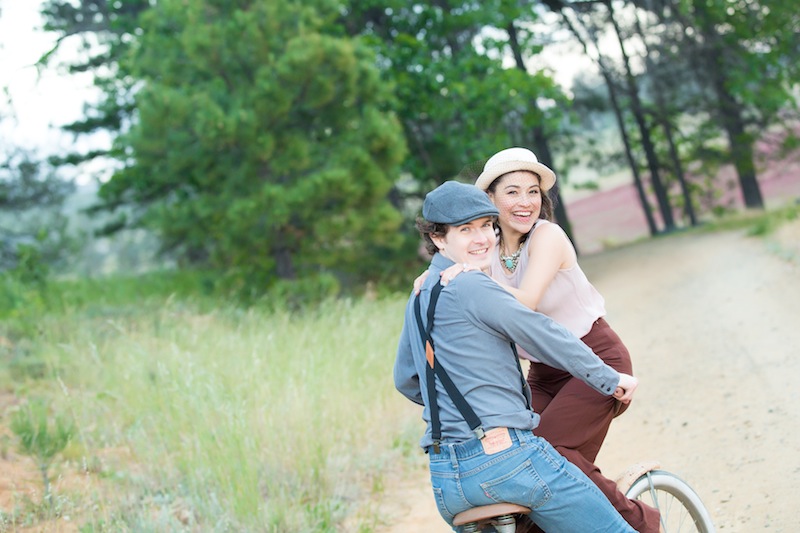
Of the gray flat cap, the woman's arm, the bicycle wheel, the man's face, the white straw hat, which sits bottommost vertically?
the bicycle wheel

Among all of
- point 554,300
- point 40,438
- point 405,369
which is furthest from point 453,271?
point 40,438

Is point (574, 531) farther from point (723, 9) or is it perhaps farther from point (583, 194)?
point (583, 194)

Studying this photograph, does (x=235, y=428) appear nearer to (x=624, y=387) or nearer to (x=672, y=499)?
(x=672, y=499)

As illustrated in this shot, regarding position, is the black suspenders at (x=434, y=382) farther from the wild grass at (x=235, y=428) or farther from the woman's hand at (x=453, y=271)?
the wild grass at (x=235, y=428)

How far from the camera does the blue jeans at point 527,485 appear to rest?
3.14 meters

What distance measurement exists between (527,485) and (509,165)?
1314 mm

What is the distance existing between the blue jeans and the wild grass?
2346mm

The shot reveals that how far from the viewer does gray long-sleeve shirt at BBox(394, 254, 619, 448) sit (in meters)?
3.15

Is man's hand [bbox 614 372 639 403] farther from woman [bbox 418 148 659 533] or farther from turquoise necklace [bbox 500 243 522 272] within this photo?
turquoise necklace [bbox 500 243 522 272]

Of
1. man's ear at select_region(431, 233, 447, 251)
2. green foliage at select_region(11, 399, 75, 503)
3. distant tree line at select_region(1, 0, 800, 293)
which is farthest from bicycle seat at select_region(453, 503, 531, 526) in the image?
distant tree line at select_region(1, 0, 800, 293)

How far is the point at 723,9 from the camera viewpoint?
2345 centimetres

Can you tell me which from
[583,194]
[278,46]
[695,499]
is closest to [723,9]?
[278,46]

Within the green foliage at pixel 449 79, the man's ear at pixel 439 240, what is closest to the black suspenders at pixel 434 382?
the man's ear at pixel 439 240

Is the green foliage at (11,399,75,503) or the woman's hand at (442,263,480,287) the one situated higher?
the woman's hand at (442,263,480,287)
